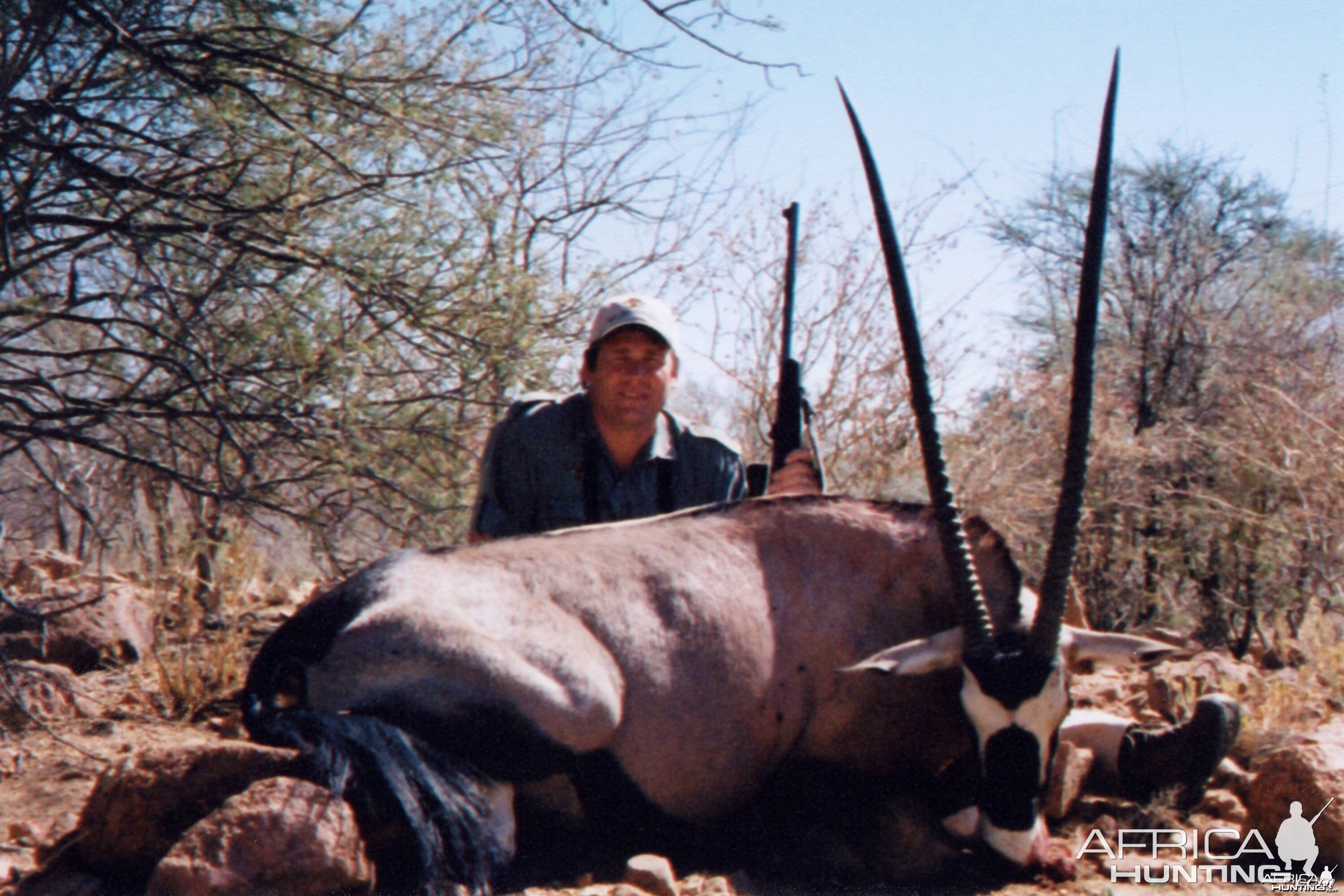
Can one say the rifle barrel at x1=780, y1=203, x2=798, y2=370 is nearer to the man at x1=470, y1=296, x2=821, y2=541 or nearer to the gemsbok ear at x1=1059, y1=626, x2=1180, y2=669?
the man at x1=470, y1=296, x2=821, y2=541

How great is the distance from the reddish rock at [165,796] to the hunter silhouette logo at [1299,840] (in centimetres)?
261

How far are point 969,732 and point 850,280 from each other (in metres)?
5.47

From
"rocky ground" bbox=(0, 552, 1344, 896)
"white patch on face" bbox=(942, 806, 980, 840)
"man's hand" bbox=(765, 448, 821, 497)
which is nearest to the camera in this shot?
"rocky ground" bbox=(0, 552, 1344, 896)

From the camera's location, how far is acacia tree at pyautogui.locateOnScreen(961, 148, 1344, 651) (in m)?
7.52

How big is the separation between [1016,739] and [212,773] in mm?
1943

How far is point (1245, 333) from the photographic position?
936cm

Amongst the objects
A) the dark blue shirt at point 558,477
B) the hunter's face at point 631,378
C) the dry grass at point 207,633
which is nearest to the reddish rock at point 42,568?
the dry grass at point 207,633

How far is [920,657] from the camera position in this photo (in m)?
3.35

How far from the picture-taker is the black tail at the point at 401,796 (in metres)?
2.54

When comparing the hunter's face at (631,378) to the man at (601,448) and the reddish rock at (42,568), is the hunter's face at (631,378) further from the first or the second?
the reddish rock at (42,568)

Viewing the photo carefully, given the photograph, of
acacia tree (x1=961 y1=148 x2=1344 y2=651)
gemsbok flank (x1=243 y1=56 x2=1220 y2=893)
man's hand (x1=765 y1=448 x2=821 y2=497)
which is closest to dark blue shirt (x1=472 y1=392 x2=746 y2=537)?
man's hand (x1=765 y1=448 x2=821 y2=497)

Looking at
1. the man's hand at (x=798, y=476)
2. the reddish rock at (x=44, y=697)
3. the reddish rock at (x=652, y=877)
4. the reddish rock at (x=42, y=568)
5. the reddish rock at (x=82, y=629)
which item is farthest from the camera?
the reddish rock at (x=42, y=568)

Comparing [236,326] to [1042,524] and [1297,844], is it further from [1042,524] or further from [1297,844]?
[1042,524]

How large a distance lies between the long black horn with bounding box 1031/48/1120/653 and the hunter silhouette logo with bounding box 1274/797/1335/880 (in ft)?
2.73
